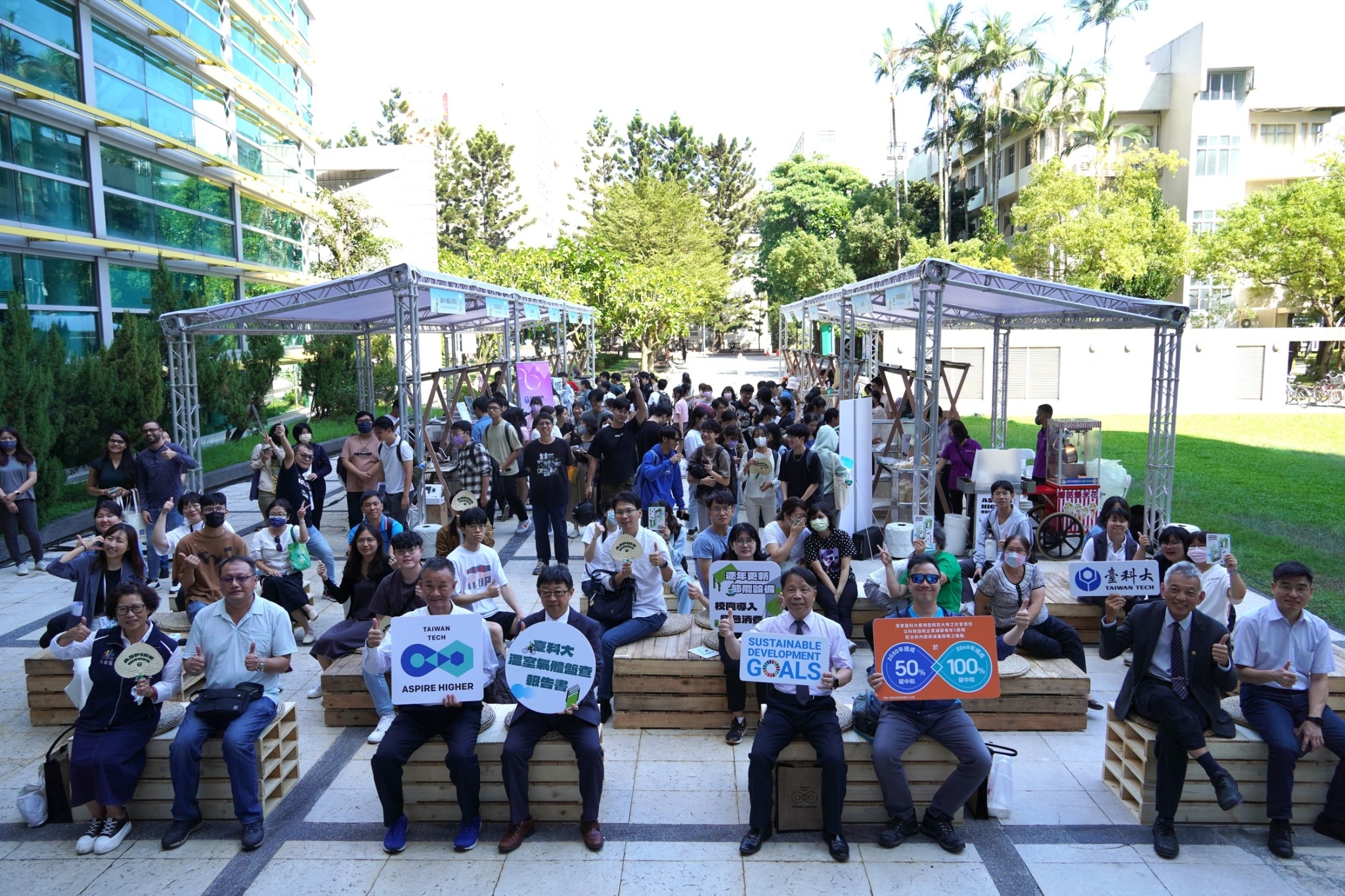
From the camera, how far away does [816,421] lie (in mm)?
12484

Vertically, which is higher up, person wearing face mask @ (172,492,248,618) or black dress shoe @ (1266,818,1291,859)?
person wearing face mask @ (172,492,248,618)

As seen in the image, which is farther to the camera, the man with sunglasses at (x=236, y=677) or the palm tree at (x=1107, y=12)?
the palm tree at (x=1107, y=12)

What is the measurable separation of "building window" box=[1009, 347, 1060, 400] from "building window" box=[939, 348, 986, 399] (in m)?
0.98

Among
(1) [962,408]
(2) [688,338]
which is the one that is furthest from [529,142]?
(1) [962,408]

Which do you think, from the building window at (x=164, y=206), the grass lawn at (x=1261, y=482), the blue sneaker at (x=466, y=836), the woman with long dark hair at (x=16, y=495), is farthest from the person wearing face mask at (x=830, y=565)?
the building window at (x=164, y=206)

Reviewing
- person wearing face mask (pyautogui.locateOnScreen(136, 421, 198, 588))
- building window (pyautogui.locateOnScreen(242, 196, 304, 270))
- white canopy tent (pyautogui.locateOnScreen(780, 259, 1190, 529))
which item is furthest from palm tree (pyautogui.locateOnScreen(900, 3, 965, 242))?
person wearing face mask (pyautogui.locateOnScreen(136, 421, 198, 588))

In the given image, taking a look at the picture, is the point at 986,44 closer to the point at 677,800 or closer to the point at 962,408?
the point at 962,408

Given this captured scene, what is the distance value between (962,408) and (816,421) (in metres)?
20.0

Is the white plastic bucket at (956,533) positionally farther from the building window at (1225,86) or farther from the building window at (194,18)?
the building window at (1225,86)

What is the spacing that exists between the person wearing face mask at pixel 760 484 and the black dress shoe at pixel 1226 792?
5334 millimetres

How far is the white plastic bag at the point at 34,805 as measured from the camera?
16.2 feet

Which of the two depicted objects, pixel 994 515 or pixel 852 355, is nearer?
pixel 994 515

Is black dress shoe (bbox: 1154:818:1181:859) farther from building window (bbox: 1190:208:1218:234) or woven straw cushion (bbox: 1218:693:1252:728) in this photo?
building window (bbox: 1190:208:1218:234)

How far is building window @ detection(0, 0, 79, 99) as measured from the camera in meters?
15.4
